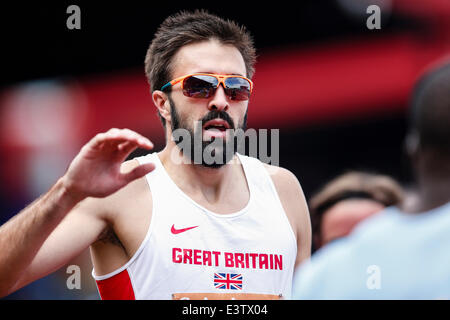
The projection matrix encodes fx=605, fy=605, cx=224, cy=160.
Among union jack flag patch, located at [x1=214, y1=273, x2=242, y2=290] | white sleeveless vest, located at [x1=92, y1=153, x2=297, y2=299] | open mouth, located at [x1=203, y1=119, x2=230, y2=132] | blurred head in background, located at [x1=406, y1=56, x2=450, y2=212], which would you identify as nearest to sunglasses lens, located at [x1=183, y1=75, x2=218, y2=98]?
open mouth, located at [x1=203, y1=119, x2=230, y2=132]

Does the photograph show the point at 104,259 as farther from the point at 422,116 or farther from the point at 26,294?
the point at 26,294

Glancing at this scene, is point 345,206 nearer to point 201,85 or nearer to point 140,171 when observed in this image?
A: point 201,85

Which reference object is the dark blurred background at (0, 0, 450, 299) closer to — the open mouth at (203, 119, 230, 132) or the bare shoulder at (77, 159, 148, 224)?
the open mouth at (203, 119, 230, 132)

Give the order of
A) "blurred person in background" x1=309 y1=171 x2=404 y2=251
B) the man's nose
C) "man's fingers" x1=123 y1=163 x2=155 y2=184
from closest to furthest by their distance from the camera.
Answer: "man's fingers" x1=123 y1=163 x2=155 y2=184 → the man's nose → "blurred person in background" x1=309 y1=171 x2=404 y2=251

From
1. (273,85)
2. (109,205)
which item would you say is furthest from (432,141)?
(273,85)

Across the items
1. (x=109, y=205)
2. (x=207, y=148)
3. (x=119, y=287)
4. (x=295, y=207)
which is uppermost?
(x=207, y=148)

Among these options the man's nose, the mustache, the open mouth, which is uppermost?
the man's nose

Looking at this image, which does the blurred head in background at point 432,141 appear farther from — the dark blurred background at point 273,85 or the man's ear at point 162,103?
the dark blurred background at point 273,85

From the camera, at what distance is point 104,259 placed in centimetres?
262

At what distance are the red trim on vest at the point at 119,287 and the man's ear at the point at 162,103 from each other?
2.69 feet

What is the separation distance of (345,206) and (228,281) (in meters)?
1.31

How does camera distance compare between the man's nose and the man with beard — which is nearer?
the man with beard

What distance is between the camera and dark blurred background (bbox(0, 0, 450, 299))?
6.09 m

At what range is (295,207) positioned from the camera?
2.98 meters
